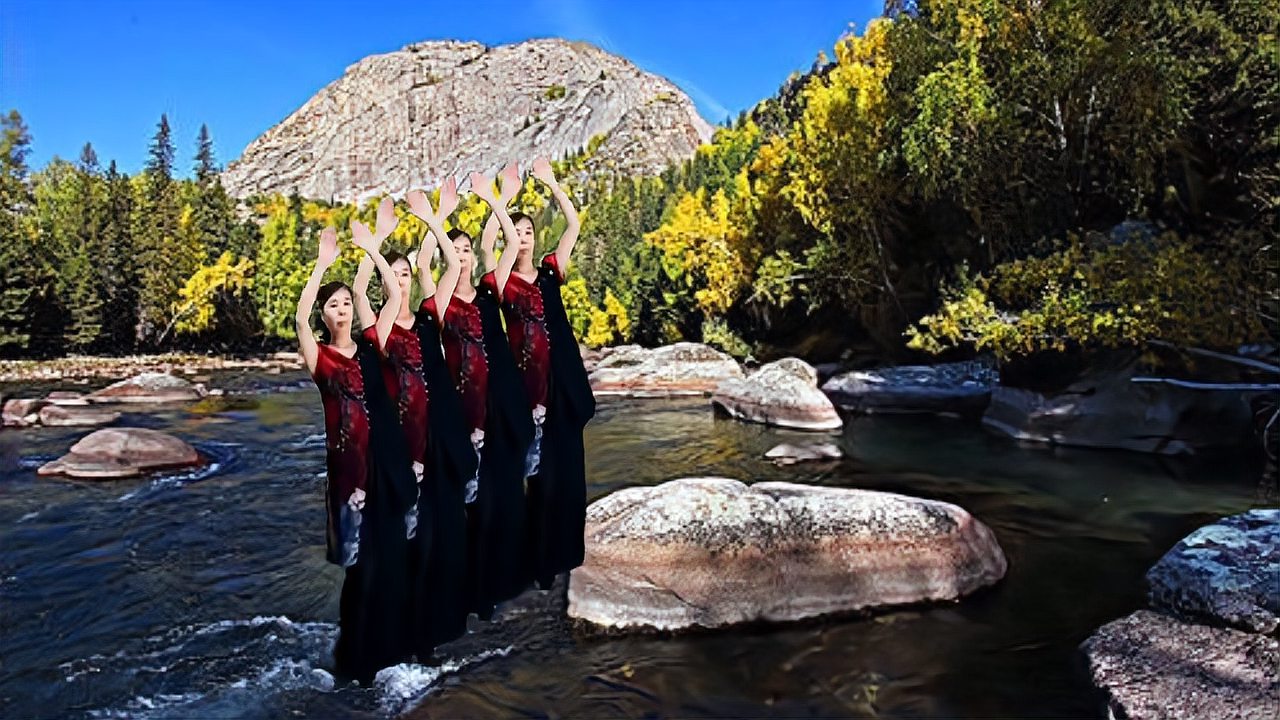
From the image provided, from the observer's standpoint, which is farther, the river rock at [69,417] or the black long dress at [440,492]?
the river rock at [69,417]

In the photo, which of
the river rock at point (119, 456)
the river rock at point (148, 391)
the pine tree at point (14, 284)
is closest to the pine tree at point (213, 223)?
the pine tree at point (14, 284)

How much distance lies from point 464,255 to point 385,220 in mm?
460

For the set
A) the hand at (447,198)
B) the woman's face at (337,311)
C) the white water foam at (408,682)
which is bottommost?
the white water foam at (408,682)

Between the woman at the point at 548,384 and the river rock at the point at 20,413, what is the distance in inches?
905

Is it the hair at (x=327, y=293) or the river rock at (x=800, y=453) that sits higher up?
the hair at (x=327, y=293)

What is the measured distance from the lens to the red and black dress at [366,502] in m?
3.29

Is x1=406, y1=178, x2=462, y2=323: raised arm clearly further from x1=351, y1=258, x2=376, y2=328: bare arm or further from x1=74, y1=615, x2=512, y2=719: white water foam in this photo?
x1=74, y1=615, x2=512, y2=719: white water foam

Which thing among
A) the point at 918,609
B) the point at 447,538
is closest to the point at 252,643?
the point at 447,538

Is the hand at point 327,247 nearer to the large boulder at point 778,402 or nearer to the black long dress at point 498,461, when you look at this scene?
the black long dress at point 498,461

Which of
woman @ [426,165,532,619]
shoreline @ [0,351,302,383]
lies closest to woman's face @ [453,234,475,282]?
woman @ [426,165,532,619]

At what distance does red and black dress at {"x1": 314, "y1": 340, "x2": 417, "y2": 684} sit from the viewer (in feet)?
10.8

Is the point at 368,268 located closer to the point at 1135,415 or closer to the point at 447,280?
the point at 447,280

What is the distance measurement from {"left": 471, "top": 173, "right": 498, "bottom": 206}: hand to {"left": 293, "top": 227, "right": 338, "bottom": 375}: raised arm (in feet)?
2.18

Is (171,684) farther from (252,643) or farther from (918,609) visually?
(918,609)
